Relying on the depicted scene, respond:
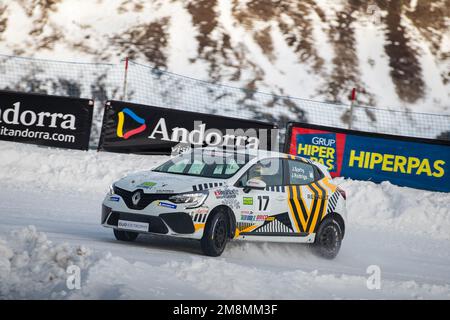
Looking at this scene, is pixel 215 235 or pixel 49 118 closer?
pixel 215 235

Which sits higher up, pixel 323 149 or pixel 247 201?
pixel 323 149

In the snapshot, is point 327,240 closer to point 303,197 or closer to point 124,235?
point 303,197

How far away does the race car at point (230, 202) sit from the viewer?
1021 cm

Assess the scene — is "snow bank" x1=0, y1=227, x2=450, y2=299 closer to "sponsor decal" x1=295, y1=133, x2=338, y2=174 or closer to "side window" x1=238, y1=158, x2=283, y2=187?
"side window" x1=238, y1=158, x2=283, y2=187

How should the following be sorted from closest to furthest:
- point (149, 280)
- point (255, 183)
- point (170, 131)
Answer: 1. point (149, 280)
2. point (255, 183)
3. point (170, 131)

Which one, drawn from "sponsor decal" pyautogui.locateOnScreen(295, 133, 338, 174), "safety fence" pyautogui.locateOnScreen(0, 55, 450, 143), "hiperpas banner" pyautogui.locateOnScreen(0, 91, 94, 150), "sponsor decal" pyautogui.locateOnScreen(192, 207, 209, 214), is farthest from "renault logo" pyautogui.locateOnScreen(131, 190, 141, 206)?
"safety fence" pyautogui.locateOnScreen(0, 55, 450, 143)

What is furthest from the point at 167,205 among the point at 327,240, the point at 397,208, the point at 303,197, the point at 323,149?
the point at 323,149

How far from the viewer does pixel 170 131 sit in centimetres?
1883

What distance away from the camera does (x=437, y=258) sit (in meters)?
13.4

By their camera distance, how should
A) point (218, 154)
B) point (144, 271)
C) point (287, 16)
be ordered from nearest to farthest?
point (144, 271), point (218, 154), point (287, 16)

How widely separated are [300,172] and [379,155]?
634 centimetres

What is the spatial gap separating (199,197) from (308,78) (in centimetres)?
2084

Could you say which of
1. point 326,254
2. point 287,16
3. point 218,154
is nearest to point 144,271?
point 218,154

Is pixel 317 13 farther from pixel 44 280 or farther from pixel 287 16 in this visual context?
pixel 44 280
